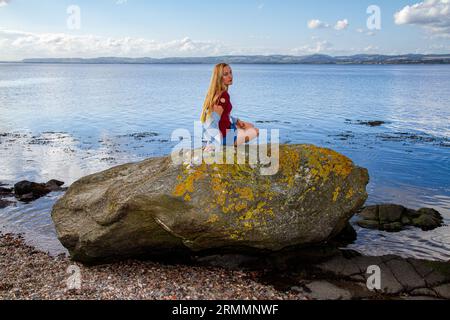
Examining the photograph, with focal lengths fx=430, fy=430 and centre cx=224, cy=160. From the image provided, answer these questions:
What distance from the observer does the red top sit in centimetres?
1169

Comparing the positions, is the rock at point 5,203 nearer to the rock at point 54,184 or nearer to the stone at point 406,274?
the rock at point 54,184

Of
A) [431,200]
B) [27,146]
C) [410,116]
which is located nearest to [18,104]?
[27,146]

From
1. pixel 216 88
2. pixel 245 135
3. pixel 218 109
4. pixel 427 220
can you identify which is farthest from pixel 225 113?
pixel 427 220

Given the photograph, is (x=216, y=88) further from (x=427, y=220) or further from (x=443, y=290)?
(x=427, y=220)

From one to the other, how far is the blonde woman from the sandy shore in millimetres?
3797

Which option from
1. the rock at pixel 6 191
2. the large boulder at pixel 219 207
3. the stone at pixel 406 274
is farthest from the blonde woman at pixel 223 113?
the rock at pixel 6 191

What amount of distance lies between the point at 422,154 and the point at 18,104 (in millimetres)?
61787

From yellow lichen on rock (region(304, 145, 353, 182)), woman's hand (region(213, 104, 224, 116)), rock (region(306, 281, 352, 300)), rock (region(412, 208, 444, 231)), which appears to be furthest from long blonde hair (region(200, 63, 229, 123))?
rock (region(412, 208, 444, 231))

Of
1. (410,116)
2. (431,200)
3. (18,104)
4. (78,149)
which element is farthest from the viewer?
(18,104)

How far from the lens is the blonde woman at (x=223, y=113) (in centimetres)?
1161

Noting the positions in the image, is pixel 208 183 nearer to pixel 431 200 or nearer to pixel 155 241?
pixel 155 241

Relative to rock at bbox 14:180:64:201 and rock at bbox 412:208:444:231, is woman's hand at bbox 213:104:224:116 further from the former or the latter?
rock at bbox 14:180:64:201
